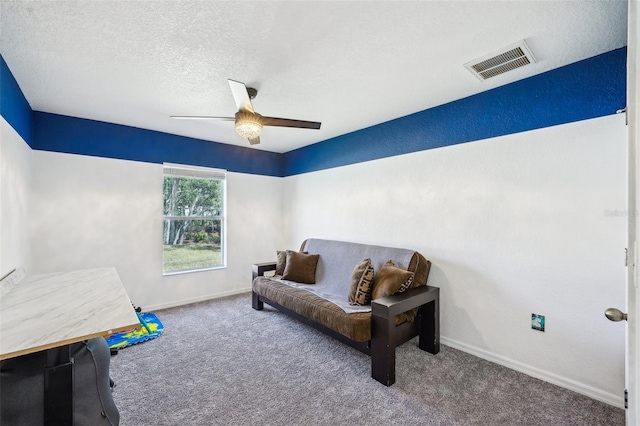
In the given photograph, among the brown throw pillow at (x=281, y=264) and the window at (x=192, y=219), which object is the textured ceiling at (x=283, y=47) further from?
the brown throw pillow at (x=281, y=264)

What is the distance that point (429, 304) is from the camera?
2.67m

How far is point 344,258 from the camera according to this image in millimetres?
3482

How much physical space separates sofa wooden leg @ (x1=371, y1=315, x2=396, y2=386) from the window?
3065 millimetres

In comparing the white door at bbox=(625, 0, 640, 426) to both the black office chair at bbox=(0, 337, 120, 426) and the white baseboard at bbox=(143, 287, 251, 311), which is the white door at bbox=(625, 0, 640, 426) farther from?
the white baseboard at bbox=(143, 287, 251, 311)

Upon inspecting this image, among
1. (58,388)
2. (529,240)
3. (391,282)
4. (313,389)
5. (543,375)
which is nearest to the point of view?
(58,388)

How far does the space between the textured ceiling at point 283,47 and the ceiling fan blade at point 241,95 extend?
23 centimetres

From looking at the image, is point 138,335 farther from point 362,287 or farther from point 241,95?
point 241,95

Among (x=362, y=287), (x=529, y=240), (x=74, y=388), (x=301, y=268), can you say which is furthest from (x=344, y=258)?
(x=74, y=388)

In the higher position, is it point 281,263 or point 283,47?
point 283,47

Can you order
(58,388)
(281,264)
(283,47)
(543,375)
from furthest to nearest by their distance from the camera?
1. (281,264)
2. (543,375)
3. (283,47)
4. (58,388)

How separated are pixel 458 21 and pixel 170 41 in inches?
74.0

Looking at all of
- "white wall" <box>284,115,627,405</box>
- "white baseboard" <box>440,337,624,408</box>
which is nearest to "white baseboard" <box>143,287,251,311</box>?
"white wall" <box>284,115,627,405</box>

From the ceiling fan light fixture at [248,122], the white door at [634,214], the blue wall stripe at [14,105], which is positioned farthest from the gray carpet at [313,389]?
the blue wall stripe at [14,105]

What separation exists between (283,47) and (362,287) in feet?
7.17
